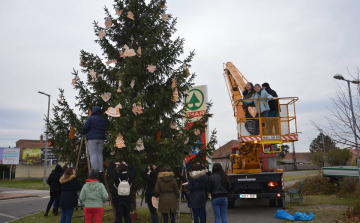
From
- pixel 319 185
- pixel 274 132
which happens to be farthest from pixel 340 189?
pixel 274 132

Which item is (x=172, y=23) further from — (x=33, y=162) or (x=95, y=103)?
(x=33, y=162)

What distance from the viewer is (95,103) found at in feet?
31.2

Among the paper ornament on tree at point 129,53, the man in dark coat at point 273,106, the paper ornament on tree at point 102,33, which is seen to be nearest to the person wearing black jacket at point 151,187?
the paper ornament on tree at point 129,53

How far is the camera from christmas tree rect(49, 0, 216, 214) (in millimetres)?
8336

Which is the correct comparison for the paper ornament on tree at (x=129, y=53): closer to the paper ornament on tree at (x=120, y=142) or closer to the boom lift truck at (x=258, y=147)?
the paper ornament on tree at (x=120, y=142)

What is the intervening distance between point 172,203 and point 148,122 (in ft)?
9.47

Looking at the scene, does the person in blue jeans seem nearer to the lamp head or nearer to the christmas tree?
the christmas tree

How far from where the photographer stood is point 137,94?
9.40m

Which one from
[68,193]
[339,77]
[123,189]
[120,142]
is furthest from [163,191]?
[339,77]

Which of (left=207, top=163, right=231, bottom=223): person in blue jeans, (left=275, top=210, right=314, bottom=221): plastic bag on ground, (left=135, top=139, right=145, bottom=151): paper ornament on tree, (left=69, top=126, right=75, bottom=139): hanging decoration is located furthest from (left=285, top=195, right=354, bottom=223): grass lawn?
(left=69, top=126, right=75, bottom=139): hanging decoration

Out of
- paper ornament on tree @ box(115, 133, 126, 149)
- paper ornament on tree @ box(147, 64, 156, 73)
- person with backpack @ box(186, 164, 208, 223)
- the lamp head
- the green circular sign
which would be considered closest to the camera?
person with backpack @ box(186, 164, 208, 223)

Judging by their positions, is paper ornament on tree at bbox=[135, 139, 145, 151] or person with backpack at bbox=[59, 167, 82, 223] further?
paper ornament on tree at bbox=[135, 139, 145, 151]

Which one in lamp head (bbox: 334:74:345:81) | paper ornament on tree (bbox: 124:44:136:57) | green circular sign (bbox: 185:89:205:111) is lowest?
green circular sign (bbox: 185:89:205:111)

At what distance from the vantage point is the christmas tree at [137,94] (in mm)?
8336
